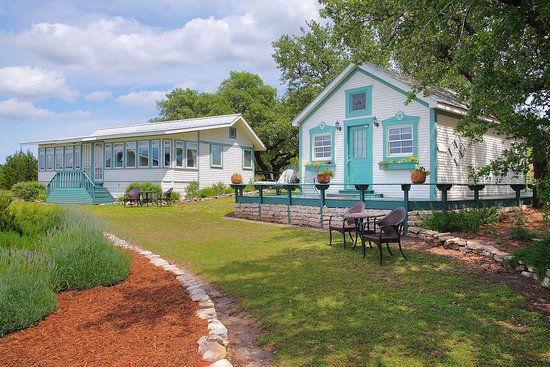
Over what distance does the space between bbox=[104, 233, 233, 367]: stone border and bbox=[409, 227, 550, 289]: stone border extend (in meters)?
4.41

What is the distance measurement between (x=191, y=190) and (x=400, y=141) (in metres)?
12.2

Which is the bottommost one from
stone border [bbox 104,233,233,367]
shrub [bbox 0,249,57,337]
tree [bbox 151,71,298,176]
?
stone border [bbox 104,233,233,367]

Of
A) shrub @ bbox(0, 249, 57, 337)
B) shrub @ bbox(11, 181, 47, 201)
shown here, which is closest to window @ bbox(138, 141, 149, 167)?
shrub @ bbox(11, 181, 47, 201)

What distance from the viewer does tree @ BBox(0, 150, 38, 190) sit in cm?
3167

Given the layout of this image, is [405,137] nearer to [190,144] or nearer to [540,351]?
[540,351]

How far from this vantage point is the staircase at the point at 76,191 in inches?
836

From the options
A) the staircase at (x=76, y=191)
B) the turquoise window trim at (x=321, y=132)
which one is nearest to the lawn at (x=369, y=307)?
the turquoise window trim at (x=321, y=132)

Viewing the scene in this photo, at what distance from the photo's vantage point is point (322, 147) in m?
15.5

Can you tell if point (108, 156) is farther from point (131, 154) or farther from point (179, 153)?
point (179, 153)

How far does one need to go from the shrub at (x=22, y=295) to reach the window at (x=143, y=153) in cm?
1724

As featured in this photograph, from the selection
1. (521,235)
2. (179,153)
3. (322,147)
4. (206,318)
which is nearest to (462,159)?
(322,147)

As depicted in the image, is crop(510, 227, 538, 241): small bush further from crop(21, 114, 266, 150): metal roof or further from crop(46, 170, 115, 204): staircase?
crop(46, 170, 115, 204): staircase

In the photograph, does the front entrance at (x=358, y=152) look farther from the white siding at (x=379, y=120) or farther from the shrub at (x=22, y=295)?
the shrub at (x=22, y=295)

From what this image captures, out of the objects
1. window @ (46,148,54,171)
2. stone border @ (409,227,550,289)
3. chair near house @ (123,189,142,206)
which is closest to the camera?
stone border @ (409,227,550,289)
